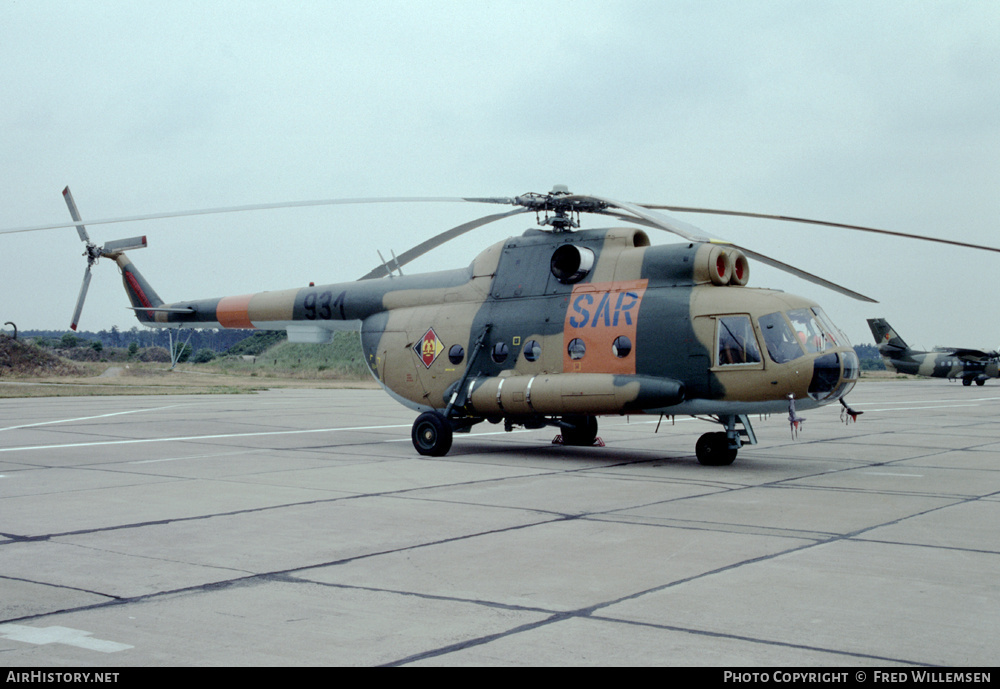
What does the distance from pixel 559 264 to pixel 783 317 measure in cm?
357

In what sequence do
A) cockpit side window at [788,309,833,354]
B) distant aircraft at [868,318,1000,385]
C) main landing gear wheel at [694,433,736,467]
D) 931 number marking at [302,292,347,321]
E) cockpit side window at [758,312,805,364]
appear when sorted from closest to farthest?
cockpit side window at [758,312,805,364] → cockpit side window at [788,309,833,354] → main landing gear wheel at [694,433,736,467] → 931 number marking at [302,292,347,321] → distant aircraft at [868,318,1000,385]

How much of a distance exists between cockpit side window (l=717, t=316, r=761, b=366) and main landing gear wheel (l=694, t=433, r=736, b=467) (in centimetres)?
144

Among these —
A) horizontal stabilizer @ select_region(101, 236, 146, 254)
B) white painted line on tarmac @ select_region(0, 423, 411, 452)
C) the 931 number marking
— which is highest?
horizontal stabilizer @ select_region(101, 236, 146, 254)

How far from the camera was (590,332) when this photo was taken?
13.2 m

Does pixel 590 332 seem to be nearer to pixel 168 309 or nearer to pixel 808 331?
pixel 808 331

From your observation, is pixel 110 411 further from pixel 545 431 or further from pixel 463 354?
pixel 463 354

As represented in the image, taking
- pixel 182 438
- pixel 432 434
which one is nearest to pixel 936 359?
pixel 432 434

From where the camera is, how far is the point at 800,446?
16.2 m

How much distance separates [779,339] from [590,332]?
2.77 meters

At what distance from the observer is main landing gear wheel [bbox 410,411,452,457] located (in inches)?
554

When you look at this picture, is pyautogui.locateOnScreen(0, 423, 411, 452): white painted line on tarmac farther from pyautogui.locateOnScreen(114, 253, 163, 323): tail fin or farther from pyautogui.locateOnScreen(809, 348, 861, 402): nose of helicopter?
pyautogui.locateOnScreen(809, 348, 861, 402): nose of helicopter

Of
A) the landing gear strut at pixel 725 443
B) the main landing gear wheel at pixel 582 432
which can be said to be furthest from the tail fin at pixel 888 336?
the landing gear strut at pixel 725 443

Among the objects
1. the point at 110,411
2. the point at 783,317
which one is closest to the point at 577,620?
the point at 783,317

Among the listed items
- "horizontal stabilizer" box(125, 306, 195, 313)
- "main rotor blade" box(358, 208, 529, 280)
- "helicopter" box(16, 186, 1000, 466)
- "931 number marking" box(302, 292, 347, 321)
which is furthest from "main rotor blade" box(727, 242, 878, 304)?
"horizontal stabilizer" box(125, 306, 195, 313)
